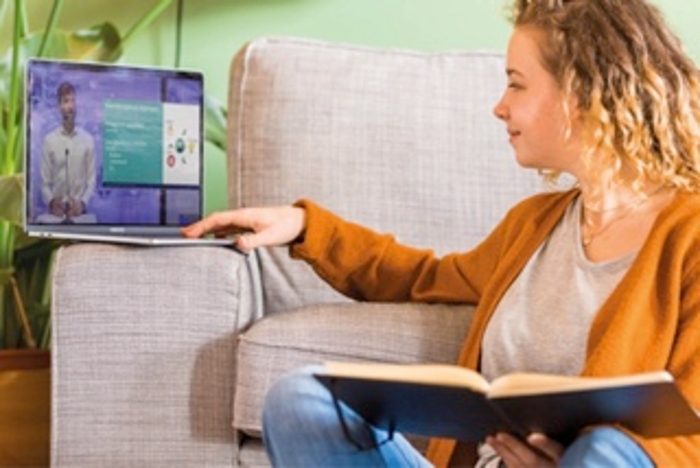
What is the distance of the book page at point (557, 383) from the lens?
103cm

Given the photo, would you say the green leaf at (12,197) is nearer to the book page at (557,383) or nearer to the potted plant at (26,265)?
the potted plant at (26,265)

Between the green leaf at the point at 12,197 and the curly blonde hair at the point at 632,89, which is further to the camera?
the green leaf at the point at 12,197

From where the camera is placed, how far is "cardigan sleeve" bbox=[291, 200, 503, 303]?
5.50 feet

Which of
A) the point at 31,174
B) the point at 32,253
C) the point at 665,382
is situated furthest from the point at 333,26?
the point at 665,382

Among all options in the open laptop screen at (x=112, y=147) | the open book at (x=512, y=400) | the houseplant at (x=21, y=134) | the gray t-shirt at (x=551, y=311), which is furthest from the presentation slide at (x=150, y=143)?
the open book at (x=512, y=400)

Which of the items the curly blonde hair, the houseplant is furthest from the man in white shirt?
the curly blonde hair

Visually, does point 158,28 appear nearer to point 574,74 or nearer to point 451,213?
point 451,213

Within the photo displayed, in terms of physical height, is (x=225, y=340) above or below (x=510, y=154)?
below

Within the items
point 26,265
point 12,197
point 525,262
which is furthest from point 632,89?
point 26,265

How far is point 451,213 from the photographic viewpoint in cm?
205

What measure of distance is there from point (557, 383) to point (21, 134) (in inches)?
57.6

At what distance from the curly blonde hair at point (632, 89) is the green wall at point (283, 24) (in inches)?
42.2

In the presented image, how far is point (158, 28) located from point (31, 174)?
81cm

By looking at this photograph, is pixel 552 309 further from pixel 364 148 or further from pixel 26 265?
pixel 26 265
